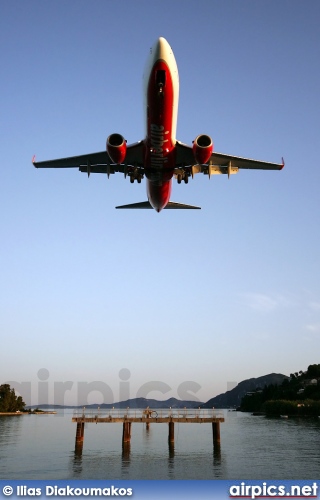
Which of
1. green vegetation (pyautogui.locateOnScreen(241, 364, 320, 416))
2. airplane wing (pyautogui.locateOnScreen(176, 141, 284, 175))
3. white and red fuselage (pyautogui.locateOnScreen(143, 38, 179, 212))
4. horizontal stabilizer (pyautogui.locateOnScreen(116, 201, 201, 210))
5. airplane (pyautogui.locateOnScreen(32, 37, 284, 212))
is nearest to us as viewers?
white and red fuselage (pyautogui.locateOnScreen(143, 38, 179, 212))

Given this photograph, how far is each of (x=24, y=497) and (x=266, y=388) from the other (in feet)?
586

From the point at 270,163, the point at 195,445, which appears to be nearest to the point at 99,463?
the point at 195,445

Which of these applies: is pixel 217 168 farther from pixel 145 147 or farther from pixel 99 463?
pixel 99 463

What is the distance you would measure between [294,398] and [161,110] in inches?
6271

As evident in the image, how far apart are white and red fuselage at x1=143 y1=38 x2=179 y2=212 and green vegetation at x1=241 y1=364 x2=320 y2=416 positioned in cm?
12584

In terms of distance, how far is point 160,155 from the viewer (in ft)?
104

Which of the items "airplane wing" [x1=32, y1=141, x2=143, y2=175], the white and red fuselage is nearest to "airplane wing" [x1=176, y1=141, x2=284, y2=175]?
the white and red fuselage

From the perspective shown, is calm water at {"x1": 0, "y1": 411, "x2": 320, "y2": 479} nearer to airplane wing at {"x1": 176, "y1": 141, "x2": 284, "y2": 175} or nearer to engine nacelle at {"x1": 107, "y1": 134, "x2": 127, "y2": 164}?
airplane wing at {"x1": 176, "y1": 141, "x2": 284, "y2": 175}

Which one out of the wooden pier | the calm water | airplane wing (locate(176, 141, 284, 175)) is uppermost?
airplane wing (locate(176, 141, 284, 175))

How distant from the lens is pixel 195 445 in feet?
232

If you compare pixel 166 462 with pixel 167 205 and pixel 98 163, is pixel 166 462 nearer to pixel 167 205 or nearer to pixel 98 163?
pixel 167 205

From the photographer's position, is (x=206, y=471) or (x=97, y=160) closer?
(x=97, y=160)

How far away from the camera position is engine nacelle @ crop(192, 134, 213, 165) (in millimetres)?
30212

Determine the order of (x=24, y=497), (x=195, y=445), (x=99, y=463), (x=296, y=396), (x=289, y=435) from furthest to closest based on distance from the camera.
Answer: (x=296, y=396)
(x=289, y=435)
(x=195, y=445)
(x=99, y=463)
(x=24, y=497)
